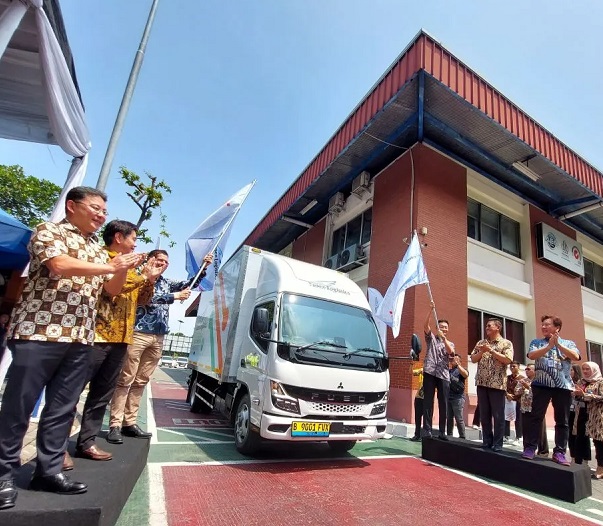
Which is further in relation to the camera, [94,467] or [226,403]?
[226,403]

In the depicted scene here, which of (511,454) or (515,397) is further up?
(515,397)

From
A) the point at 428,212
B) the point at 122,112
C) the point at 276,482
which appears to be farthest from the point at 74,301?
the point at 428,212

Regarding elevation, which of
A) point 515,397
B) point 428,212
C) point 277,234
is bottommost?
point 515,397

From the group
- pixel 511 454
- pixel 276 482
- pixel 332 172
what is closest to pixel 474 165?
pixel 332 172

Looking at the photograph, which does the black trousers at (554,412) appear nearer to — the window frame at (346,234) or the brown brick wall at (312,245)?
the window frame at (346,234)

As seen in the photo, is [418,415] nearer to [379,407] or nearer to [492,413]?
[492,413]

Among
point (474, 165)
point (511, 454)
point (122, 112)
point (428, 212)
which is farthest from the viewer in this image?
point (474, 165)

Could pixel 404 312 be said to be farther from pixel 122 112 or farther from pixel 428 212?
pixel 122 112

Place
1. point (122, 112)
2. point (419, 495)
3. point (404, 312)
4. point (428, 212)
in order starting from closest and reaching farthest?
point (419, 495) → point (122, 112) → point (404, 312) → point (428, 212)

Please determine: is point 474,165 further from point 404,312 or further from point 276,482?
point 276,482

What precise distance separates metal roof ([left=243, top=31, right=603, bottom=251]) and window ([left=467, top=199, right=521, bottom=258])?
1.11m

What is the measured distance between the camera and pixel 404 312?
31.8 ft

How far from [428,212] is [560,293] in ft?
23.4

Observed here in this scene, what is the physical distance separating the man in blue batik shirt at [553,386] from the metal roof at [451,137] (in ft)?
22.1
